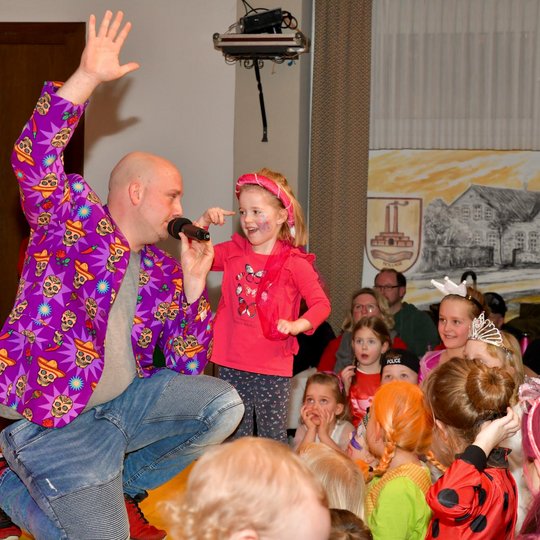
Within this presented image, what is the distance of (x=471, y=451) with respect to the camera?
224cm

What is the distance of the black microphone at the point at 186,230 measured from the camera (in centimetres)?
272

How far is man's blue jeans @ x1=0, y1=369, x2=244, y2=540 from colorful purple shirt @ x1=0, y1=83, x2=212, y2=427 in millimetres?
90

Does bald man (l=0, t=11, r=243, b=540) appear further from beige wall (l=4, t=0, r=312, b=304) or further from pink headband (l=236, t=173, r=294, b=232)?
beige wall (l=4, t=0, r=312, b=304)

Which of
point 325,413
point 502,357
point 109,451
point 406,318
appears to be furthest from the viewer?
point 406,318

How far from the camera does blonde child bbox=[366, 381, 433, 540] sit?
102 inches

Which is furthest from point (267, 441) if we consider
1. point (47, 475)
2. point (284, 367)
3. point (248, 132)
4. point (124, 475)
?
point (248, 132)

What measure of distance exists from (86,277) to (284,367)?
55.7 inches

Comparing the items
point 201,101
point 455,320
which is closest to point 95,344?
point 455,320

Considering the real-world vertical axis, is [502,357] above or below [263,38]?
below

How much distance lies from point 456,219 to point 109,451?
421 cm

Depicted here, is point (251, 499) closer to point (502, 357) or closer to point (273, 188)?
point (502, 357)

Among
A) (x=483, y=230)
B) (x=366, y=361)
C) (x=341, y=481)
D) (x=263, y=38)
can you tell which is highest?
(x=263, y=38)

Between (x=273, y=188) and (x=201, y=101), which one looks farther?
(x=201, y=101)

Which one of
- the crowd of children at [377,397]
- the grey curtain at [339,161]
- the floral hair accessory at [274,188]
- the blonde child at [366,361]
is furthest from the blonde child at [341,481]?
the grey curtain at [339,161]
